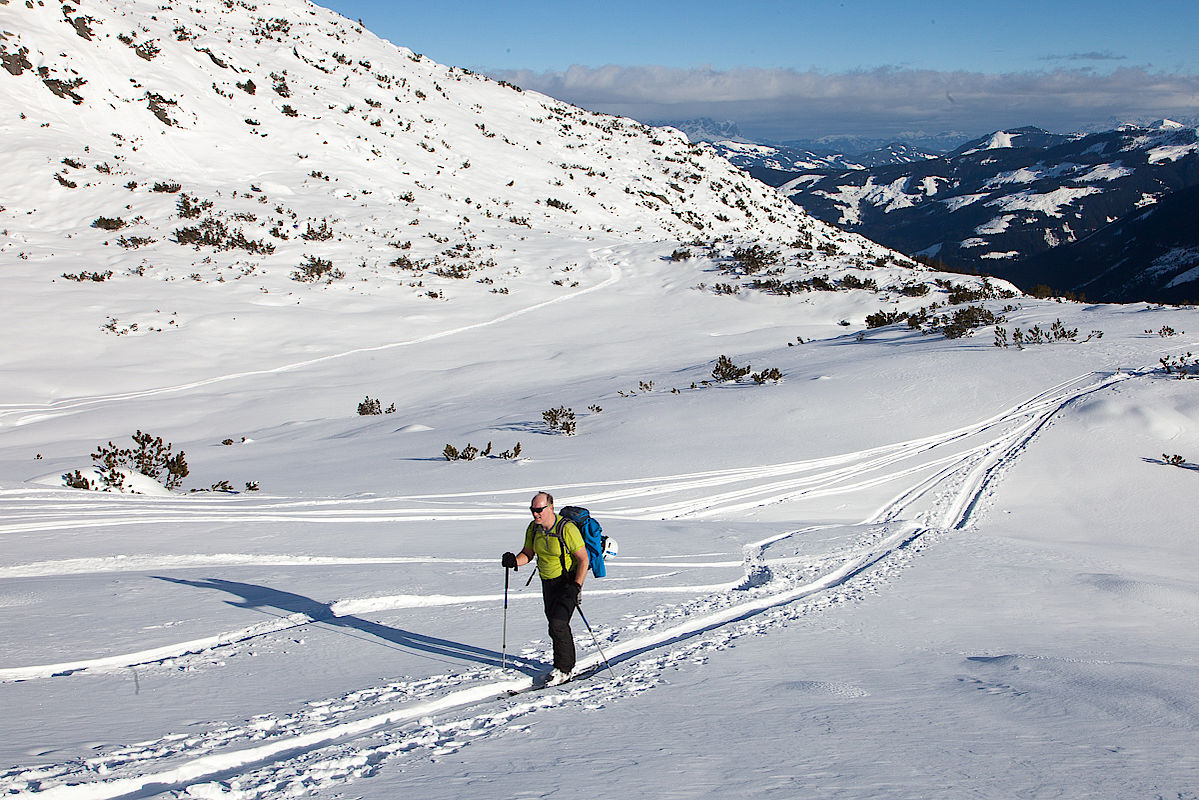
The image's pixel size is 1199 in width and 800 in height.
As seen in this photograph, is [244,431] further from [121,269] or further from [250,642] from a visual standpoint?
[121,269]

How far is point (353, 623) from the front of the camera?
19.2 ft

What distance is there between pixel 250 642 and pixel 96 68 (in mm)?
36256

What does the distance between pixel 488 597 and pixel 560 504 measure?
322 centimetres

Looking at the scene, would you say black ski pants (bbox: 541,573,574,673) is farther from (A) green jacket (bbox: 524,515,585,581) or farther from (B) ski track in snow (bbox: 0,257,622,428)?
(B) ski track in snow (bbox: 0,257,622,428)

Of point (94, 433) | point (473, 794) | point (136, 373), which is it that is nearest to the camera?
point (473, 794)

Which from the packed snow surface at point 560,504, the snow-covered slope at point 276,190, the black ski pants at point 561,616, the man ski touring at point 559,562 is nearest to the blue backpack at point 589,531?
the man ski touring at point 559,562

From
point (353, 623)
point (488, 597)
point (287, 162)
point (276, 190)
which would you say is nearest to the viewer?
point (353, 623)

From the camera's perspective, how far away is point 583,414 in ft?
48.0


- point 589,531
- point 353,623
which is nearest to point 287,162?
point 353,623

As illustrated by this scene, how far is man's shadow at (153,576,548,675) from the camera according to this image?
17.3ft

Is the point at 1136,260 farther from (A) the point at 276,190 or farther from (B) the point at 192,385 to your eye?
(B) the point at 192,385

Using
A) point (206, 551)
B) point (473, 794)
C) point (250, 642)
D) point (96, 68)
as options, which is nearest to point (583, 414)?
point (206, 551)

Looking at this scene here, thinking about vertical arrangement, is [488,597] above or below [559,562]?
below

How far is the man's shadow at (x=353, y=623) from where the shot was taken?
17.3 ft
